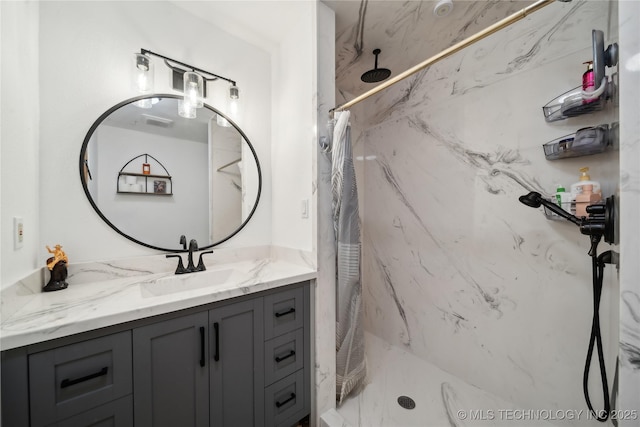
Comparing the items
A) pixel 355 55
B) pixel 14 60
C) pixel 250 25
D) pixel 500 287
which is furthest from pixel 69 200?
pixel 500 287

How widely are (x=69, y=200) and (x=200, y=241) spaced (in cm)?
63

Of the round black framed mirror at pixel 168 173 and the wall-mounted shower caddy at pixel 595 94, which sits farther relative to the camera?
the round black framed mirror at pixel 168 173

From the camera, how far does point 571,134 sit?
113cm

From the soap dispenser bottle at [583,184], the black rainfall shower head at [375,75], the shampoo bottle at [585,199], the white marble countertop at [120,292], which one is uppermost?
the black rainfall shower head at [375,75]

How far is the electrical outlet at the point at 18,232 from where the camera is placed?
85 cm

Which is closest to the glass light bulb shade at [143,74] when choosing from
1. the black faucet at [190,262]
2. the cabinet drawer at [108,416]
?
the black faucet at [190,262]

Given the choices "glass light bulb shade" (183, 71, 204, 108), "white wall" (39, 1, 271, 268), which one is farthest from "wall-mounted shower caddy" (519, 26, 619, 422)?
"white wall" (39, 1, 271, 268)

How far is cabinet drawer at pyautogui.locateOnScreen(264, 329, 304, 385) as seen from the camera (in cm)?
110

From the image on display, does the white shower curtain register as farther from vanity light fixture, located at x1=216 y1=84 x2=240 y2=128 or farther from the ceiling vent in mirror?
the ceiling vent in mirror

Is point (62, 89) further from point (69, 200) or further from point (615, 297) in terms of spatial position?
point (615, 297)

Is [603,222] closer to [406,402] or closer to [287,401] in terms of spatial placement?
[406,402]

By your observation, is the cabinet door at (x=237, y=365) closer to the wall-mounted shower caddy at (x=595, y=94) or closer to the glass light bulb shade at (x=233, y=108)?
the glass light bulb shade at (x=233, y=108)

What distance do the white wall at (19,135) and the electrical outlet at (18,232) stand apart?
0.02 metres

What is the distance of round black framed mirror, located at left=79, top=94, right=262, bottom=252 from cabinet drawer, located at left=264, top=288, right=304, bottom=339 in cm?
65
